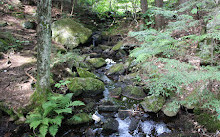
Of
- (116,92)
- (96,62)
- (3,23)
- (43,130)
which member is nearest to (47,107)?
(43,130)

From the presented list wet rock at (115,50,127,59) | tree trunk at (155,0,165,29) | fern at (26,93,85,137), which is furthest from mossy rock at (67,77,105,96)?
tree trunk at (155,0,165,29)

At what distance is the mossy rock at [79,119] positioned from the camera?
4.72m

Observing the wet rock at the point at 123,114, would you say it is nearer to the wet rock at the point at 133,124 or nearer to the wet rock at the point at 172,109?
the wet rock at the point at 133,124

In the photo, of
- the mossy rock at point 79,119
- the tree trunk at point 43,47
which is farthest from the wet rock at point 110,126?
the tree trunk at point 43,47

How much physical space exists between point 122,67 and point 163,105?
4084 mm

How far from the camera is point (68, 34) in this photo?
12.0 m

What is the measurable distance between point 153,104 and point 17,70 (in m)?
6.19

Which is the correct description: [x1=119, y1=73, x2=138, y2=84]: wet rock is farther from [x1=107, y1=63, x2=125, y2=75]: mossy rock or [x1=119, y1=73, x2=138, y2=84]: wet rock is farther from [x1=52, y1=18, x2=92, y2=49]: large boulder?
[x1=52, y1=18, x2=92, y2=49]: large boulder

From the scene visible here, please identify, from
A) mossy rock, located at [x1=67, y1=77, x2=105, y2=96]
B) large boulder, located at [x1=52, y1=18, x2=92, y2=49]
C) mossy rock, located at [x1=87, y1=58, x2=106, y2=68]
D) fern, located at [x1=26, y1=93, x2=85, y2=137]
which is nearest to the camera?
fern, located at [x1=26, y1=93, x2=85, y2=137]

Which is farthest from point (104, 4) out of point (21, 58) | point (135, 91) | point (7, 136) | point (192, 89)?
point (7, 136)

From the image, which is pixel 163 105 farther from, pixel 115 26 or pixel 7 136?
pixel 115 26

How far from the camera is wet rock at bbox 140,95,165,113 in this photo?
17.6ft

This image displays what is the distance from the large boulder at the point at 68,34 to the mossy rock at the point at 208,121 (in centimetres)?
977

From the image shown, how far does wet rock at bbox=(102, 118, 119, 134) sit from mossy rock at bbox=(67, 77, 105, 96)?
2023 mm
